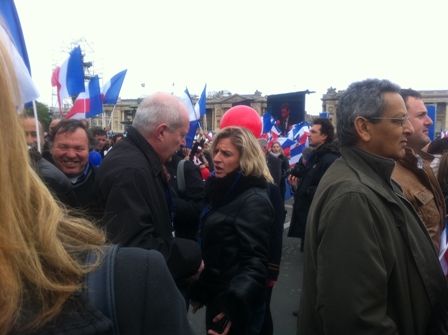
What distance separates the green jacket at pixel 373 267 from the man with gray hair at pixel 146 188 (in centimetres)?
73

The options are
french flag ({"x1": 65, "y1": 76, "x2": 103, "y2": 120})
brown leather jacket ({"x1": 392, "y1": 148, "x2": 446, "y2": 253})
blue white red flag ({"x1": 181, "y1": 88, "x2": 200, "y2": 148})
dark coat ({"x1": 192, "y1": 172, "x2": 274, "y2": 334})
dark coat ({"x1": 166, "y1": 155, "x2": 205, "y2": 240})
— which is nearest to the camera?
dark coat ({"x1": 192, "y1": 172, "x2": 274, "y2": 334})

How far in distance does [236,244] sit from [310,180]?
332cm

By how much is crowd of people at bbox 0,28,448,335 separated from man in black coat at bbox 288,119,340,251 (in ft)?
6.01

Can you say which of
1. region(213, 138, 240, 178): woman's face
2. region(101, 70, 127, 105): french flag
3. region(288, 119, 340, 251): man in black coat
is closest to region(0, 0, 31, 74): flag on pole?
region(213, 138, 240, 178): woman's face

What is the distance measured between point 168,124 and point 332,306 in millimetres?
1421

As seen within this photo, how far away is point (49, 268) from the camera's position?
2.53ft

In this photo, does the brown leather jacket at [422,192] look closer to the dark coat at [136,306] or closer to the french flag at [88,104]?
the dark coat at [136,306]

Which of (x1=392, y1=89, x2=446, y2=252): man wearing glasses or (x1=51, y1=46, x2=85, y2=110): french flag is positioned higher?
(x1=51, y1=46, x2=85, y2=110): french flag

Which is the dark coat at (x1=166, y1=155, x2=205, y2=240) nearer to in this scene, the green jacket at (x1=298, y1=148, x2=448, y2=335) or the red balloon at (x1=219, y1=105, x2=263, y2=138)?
the red balloon at (x1=219, y1=105, x2=263, y2=138)

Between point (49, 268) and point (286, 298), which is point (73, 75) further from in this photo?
point (49, 268)

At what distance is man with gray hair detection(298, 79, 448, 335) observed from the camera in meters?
1.79

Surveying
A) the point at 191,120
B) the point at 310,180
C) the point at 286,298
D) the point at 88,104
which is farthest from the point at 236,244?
the point at 191,120

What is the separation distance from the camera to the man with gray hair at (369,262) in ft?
5.86

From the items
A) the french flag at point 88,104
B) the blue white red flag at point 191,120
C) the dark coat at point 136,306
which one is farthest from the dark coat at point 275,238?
the blue white red flag at point 191,120
